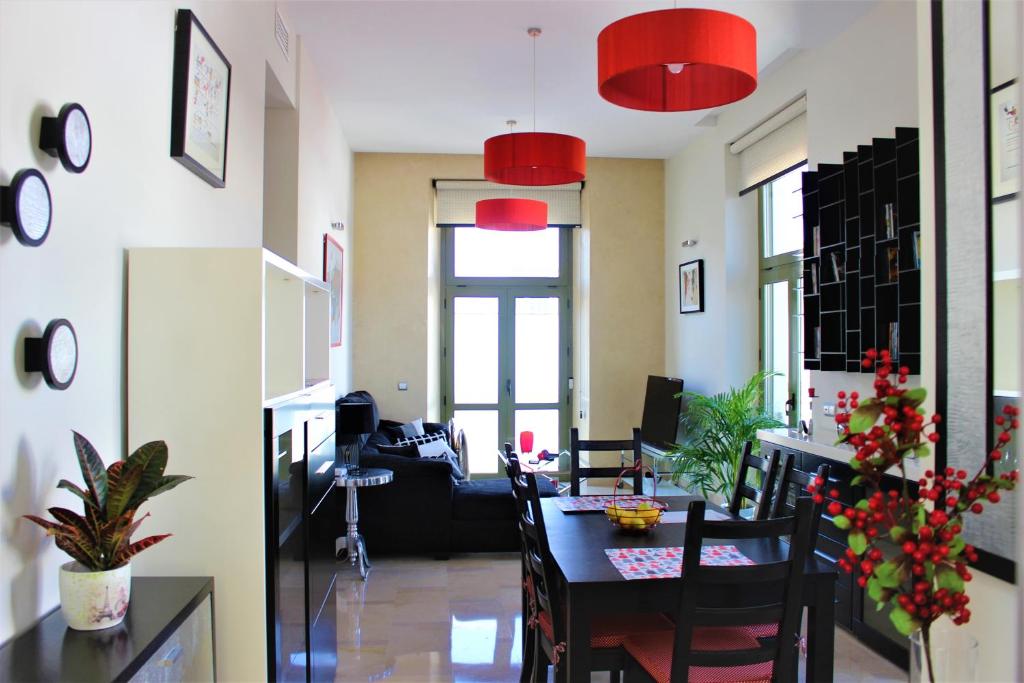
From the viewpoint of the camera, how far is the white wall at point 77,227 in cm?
164

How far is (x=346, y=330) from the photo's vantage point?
7.02 metres

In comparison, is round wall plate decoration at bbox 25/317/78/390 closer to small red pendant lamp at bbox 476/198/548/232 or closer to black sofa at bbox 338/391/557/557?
black sofa at bbox 338/391/557/557

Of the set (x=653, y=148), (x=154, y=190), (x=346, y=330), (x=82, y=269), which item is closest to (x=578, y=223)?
(x=653, y=148)

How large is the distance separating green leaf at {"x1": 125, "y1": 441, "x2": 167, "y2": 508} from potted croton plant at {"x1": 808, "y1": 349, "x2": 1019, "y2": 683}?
1.50 meters

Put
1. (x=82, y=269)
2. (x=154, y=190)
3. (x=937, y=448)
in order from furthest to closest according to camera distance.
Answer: (x=154, y=190) < (x=82, y=269) < (x=937, y=448)

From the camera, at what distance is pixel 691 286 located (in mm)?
7035

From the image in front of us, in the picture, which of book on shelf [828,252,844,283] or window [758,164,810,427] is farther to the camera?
window [758,164,810,427]

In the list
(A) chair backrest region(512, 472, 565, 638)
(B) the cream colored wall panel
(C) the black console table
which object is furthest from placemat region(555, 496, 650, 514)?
(C) the black console table

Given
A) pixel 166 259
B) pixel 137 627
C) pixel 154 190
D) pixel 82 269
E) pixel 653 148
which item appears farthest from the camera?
pixel 653 148

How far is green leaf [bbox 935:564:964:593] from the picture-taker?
104cm

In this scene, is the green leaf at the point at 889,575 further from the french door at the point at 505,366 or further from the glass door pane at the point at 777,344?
the french door at the point at 505,366

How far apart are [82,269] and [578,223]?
642cm

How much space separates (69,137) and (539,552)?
1858 mm

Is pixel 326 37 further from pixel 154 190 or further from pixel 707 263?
pixel 707 263
